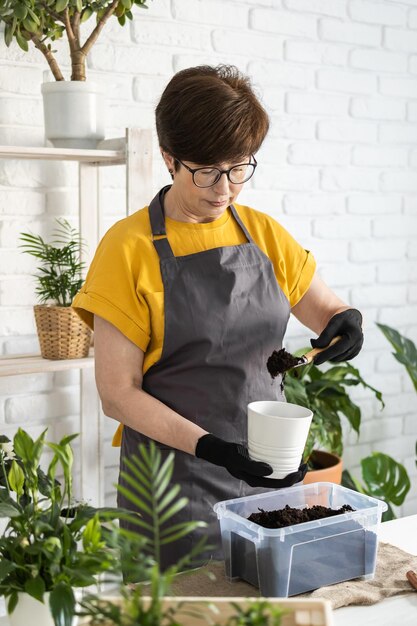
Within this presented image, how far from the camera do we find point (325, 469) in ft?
8.93

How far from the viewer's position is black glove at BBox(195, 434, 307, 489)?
1468 mm

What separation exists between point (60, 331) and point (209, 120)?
0.87m

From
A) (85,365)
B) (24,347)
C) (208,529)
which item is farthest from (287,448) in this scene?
(24,347)

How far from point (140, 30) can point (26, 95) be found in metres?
0.44

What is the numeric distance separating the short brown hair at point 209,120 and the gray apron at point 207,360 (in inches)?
8.5

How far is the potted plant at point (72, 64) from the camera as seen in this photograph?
223 cm

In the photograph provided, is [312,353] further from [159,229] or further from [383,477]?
[383,477]

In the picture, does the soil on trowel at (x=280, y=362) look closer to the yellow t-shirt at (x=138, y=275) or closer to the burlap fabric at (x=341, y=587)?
the yellow t-shirt at (x=138, y=275)

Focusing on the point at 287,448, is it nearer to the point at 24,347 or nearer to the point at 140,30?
the point at 24,347

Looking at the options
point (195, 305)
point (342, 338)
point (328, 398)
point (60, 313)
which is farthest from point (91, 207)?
point (328, 398)

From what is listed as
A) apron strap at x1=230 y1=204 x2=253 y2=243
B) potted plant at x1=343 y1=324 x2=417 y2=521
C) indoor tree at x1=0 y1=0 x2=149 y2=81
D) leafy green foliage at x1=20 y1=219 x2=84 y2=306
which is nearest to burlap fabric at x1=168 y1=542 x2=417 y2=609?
apron strap at x1=230 y1=204 x2=253 y2=243

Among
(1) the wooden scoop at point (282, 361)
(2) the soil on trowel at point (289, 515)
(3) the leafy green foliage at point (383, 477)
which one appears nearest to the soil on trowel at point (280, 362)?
(1) the wooden scoop at point (282, 361)

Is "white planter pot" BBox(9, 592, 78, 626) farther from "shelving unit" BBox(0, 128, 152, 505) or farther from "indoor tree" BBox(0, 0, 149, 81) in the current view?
"indoor tree" BBox(0, 0, 149, 81)

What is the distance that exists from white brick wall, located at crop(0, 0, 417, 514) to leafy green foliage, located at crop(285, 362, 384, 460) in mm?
186
